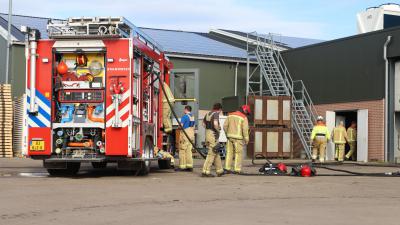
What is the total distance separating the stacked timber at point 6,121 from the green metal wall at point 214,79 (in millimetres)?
9276

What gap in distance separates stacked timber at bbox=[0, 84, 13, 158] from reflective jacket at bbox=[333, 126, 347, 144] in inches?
535

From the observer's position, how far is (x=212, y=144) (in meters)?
14.2

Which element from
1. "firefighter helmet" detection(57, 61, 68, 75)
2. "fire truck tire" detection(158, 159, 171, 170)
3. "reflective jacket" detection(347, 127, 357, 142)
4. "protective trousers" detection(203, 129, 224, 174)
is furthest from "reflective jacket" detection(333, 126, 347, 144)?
"firefighter helmet" detection(57, 61, 68, 75)

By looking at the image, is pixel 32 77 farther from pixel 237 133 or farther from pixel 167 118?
pixel 237 133

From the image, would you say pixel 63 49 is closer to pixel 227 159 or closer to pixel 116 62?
pixel 116 62

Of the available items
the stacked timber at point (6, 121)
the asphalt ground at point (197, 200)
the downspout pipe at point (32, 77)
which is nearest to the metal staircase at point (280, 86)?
the stacked timber at point (6, 121)

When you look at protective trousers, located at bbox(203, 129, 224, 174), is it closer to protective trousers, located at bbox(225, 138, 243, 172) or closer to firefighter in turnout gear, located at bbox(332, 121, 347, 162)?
protective trousers, located at bbox(225, 138, 243, 172)

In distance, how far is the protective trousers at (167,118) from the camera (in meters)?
15.8

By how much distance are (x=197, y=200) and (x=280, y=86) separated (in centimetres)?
1943

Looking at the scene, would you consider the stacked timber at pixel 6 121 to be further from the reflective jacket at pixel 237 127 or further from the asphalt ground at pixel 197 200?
the reflective jacket at pixel 237 127

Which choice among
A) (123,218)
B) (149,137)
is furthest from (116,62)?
(123,218)

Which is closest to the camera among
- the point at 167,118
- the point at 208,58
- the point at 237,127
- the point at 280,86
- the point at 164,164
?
the point at 237,127

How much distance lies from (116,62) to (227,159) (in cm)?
392

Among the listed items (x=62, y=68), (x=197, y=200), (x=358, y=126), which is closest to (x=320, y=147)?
(x=358, y=126)
